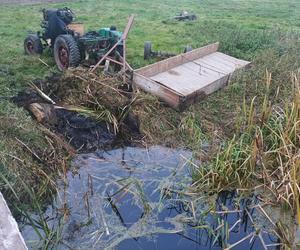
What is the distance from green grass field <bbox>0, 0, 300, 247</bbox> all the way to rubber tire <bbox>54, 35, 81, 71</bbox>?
340mm

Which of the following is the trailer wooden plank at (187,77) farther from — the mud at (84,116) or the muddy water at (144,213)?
the muddy water at (144,213)

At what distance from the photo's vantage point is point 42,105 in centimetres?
589

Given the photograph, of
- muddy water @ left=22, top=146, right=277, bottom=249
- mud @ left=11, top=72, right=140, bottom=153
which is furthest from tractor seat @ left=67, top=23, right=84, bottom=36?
muddy water @ left=22, top=146, right=277, bottom=249

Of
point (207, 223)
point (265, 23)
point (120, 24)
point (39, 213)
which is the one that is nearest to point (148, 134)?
point (207, 223)

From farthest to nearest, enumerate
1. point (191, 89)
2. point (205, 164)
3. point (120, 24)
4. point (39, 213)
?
point (120, 24), point (191, 89), point (205, 164), point (39, 213)

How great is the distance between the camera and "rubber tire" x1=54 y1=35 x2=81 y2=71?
7.43 meters

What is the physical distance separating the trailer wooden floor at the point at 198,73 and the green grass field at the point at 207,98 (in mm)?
402

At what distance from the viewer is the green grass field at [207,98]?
4734mm

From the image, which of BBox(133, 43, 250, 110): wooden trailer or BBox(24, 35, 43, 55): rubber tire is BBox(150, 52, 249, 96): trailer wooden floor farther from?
BBox(24, 35, 43, 55): rubber tire

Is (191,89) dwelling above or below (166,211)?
above

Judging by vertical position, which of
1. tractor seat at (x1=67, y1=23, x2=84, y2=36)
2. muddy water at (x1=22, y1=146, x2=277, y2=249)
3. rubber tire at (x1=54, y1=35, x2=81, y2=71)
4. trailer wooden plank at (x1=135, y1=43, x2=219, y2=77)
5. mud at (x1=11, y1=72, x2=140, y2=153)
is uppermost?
tractor seat at (x1=67, y1=23, x2=84, y2=36)

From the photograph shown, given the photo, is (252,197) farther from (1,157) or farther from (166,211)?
(1,157)

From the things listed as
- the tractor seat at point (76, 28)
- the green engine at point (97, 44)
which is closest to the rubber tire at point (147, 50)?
the green engine at point (97, 44)

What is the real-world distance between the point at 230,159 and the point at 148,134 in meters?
1.57
